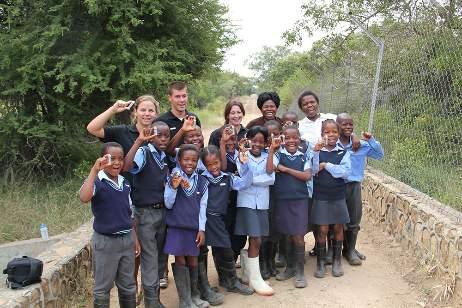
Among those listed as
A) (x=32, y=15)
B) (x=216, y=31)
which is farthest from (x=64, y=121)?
(x=216, y=31)

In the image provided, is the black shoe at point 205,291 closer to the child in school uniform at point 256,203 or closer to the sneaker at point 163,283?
the child in school uniform at point 256,203

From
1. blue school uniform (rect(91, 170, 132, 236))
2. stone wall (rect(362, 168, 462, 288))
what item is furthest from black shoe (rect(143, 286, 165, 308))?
stone wall (rect(362, 168, 462, 288))

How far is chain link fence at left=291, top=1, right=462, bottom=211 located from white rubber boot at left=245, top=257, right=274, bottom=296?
1990mm

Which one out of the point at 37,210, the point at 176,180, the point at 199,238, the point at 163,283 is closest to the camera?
the point at 176,180

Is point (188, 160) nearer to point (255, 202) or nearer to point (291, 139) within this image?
point (255, 202)

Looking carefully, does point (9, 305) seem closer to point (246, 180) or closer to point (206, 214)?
point (206, 214)

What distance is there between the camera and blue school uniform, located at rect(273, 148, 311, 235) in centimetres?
441

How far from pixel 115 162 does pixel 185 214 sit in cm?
78

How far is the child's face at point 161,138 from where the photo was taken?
145 inches

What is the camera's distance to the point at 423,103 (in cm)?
556

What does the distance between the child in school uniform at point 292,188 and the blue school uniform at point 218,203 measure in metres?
0.38

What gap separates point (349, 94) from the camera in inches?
336

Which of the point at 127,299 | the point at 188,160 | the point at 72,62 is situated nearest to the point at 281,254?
the point at 188,160

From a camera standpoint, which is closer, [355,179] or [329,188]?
[329,188]
